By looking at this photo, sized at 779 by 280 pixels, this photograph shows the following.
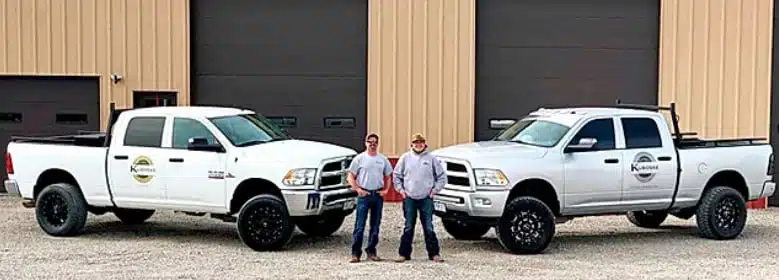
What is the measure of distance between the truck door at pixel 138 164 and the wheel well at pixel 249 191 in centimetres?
102

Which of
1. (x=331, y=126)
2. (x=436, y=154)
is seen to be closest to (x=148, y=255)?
(x=436, y=154)

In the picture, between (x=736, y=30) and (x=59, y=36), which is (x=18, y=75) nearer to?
(x=59, y=36)

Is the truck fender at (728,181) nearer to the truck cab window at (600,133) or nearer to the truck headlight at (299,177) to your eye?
the truck cab window at (600,133)

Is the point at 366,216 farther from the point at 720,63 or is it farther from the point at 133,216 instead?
the point at 720,63

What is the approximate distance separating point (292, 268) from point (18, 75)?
964cm

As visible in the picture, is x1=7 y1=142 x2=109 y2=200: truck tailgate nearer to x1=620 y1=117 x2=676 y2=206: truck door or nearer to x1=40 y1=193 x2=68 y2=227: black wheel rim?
x1=40 y1=193 x2=68 y2=227: black wheel rim

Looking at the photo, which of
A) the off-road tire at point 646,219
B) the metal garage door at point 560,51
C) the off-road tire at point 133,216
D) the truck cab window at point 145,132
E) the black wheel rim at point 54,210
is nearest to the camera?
the truck cab window at point 145,132

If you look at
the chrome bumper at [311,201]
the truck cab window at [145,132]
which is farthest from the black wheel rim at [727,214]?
the truck cab window at [145,132]

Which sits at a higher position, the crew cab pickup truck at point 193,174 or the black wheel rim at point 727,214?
the crew cab pickup truck at point 193,174

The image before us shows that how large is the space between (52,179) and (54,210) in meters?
0.45

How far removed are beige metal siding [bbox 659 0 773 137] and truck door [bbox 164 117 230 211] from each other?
9.29 m

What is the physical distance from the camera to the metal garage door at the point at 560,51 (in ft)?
55.7

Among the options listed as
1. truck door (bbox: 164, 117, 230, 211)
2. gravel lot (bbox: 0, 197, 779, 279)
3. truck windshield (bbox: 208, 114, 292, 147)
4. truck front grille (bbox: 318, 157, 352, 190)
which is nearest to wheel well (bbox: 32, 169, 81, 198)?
gravel lot (bbox: 0, 197, 779, 279)

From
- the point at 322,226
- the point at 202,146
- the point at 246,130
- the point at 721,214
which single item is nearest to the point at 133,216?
the point at 202,146
